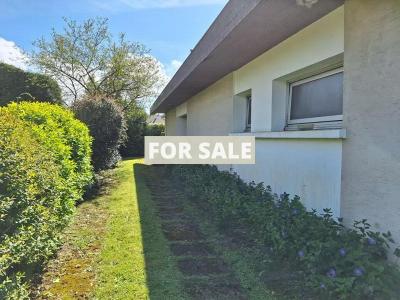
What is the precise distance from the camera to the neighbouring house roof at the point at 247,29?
11.5 feet

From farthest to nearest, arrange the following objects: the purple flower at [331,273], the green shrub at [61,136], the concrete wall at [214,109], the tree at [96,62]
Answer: the tree at [96,62] → the concrete wall at [214,109] → the green shrub at [61,136] → the purple flower at [331,273]

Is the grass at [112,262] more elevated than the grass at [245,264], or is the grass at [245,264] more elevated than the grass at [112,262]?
the grass at [245,264]

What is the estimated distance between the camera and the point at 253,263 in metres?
3.60

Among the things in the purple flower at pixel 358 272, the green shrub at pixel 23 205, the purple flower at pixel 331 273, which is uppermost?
the green shrub at pixel 23 205

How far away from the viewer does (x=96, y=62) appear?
66.9ft

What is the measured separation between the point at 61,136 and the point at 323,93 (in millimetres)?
4064

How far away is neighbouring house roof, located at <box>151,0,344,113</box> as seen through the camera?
3.50 meters

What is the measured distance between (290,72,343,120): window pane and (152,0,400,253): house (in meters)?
0.01

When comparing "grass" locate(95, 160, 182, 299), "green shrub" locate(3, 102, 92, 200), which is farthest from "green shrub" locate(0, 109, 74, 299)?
"grass" locate(95, 160, 182, 299)

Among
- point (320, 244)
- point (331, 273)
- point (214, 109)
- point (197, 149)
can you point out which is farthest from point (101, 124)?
point (331, 273)

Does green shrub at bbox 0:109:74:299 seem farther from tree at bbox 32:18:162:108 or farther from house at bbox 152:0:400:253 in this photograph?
tree at bbox 32:18:162:108

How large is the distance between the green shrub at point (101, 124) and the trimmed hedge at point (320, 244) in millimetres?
5608

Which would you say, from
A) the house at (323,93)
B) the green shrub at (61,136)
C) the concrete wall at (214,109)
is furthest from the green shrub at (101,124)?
the house at (323,93)

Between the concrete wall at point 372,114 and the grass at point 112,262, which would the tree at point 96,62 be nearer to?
the grass at point 112,262
